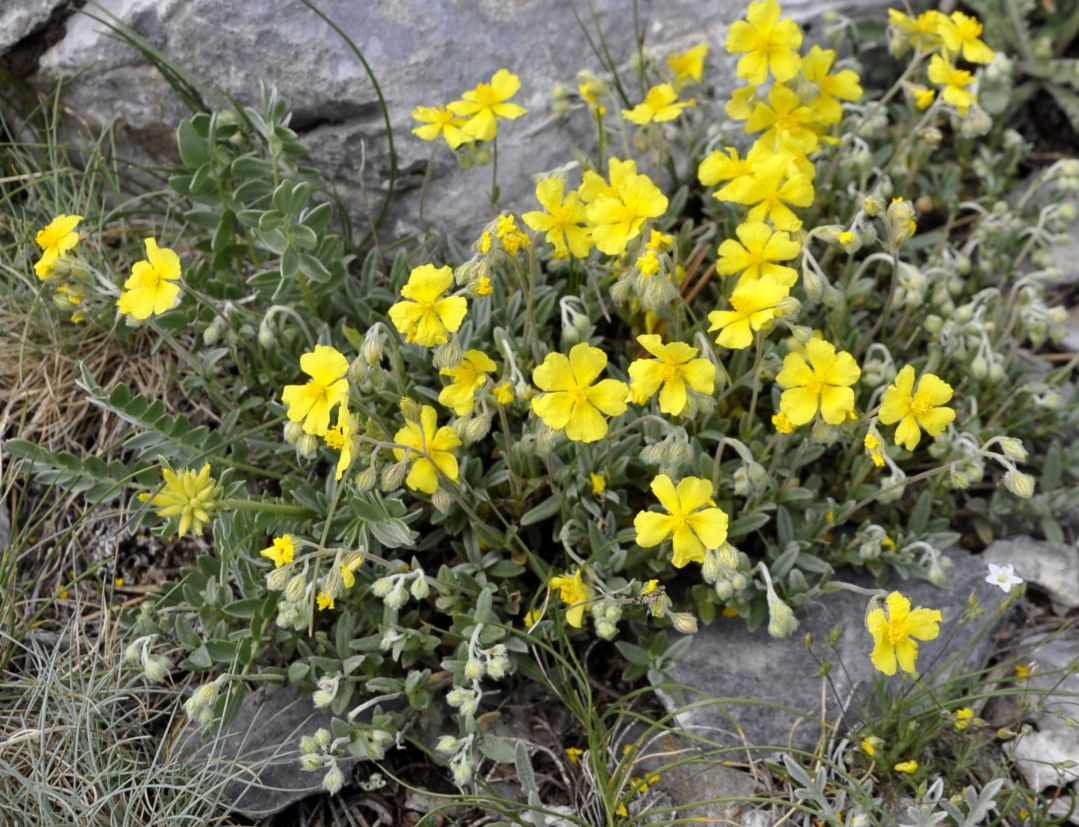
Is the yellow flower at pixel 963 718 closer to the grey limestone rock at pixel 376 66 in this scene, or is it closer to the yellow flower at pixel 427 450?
the yellow flower at pixel 427 450

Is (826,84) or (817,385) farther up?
(826,84)

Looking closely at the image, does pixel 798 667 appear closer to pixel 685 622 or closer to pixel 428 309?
pixel 685 622

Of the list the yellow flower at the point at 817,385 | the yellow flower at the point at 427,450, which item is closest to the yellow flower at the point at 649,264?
the yellow flower at the point at 817,385

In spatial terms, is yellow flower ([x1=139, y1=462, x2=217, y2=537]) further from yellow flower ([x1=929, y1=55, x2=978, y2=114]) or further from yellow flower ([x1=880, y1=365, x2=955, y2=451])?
yellow flower ([x1=929, y1=55, x2=978, y2=114])

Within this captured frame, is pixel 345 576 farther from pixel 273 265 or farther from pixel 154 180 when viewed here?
pixel 154 180

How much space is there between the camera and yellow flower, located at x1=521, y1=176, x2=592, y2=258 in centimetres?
302

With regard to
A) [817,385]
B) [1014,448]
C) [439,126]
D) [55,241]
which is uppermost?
[55,241]

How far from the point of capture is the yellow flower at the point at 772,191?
123 inches

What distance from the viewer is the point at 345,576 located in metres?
2.74

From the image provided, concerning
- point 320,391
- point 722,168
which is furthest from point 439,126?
point 320,391

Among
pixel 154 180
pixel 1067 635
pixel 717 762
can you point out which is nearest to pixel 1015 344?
pixel 1067 635

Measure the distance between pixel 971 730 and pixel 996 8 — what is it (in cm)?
330

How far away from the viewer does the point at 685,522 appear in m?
2.80

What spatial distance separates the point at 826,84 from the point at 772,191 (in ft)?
2.33
